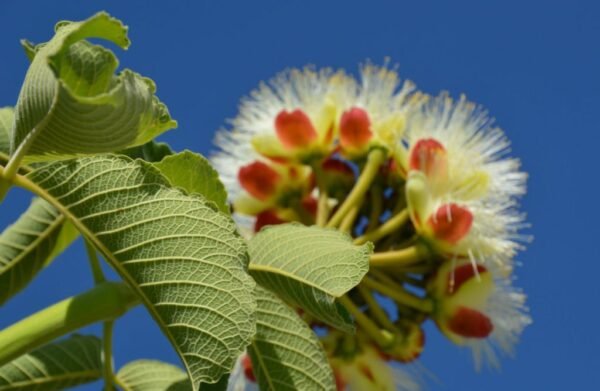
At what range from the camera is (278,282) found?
1.01 meters

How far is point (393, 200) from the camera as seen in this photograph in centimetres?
197

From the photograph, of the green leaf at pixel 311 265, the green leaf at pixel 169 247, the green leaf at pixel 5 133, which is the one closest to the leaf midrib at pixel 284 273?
the green leaf at pixel 311 265

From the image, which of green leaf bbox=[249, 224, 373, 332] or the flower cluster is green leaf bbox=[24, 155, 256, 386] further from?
the flower cluster

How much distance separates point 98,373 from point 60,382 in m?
0.05

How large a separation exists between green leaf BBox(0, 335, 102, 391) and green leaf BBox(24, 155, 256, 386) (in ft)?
1.38

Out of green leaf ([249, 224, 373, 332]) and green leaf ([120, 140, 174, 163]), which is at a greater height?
green leaf ([120, 140, 174, 163])

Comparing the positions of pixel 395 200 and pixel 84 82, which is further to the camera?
pixel 395 200

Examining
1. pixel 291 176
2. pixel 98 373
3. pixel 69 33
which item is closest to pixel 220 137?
pixel 291 176

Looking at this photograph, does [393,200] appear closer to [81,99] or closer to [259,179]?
[259,179]

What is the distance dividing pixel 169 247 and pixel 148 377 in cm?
43

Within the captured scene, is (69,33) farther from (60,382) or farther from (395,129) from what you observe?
(395,129)

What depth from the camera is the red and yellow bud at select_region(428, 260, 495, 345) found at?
1.90m

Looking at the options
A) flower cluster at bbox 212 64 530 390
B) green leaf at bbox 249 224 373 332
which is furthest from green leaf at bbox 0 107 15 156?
flower cluster at bbox 212 64 530 390

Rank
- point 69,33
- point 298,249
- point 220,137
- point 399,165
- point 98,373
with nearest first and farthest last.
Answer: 1. point 69,33
2. point 298,249
3. point 98,373
4. point 399,165
5. point 220,137
